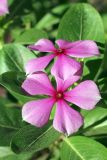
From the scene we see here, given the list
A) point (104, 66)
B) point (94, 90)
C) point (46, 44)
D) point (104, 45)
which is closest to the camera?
point (94, 90)

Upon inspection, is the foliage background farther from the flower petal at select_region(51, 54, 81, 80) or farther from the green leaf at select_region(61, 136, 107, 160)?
the flower petal at select_region(51, 54, 81, 80)

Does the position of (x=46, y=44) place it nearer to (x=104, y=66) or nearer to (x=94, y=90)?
(x=94, y=90)

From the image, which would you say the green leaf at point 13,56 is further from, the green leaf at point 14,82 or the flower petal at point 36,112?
the flower petal at point 36,112

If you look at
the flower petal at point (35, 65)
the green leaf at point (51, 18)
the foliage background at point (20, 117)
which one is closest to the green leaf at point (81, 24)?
the foliage background at point (20, 117)

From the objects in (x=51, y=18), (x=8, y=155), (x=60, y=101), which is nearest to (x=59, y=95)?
(x=60, y=101)

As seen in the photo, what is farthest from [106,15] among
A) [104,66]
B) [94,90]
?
[94,90]

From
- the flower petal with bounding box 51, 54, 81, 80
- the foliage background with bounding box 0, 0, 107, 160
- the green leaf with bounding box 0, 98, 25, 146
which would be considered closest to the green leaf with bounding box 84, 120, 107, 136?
the foliage background with bounding box 0, 0, 107, 160
